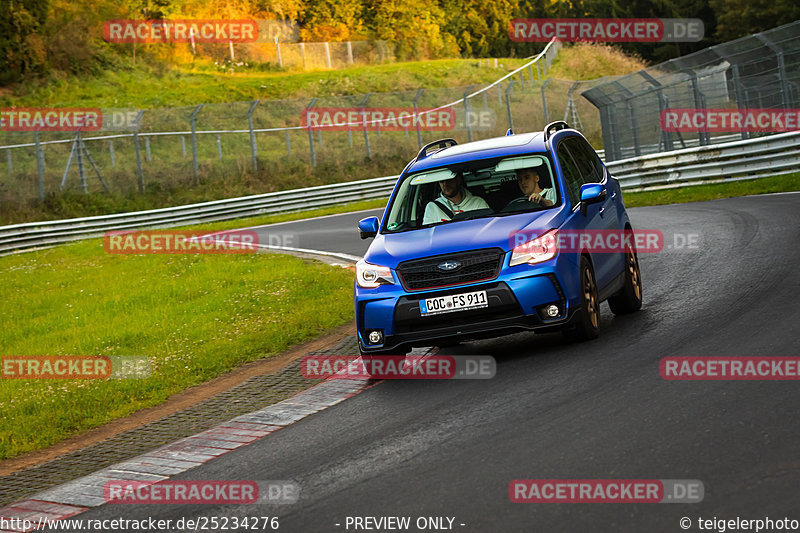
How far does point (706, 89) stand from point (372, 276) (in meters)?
21.0

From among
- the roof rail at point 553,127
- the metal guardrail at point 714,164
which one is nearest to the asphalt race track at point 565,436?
the roof rail at point 553,127

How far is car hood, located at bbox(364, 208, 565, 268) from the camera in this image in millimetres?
8844

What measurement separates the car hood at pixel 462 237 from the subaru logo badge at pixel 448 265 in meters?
0.10

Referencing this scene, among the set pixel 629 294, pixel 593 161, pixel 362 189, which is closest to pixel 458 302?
pixel 629 294

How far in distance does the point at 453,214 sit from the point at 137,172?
29.1 meters

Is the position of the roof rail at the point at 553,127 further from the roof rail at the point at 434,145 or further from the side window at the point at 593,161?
the roof rail at the point at 434,145

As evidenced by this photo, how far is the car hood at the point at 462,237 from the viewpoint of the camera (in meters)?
8.84

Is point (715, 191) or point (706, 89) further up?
point (706, 89)

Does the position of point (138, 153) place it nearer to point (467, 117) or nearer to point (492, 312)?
point (467, 117)

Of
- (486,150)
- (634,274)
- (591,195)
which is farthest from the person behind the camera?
(634,274)

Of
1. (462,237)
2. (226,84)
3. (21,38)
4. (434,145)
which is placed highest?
(21,38)

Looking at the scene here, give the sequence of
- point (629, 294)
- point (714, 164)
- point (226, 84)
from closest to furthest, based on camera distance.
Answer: point (629, 294) → point (714, 164) → point (226, 84)

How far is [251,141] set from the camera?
38.5m

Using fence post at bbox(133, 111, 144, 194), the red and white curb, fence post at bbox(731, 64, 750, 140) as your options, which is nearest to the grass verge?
the red and white curb
